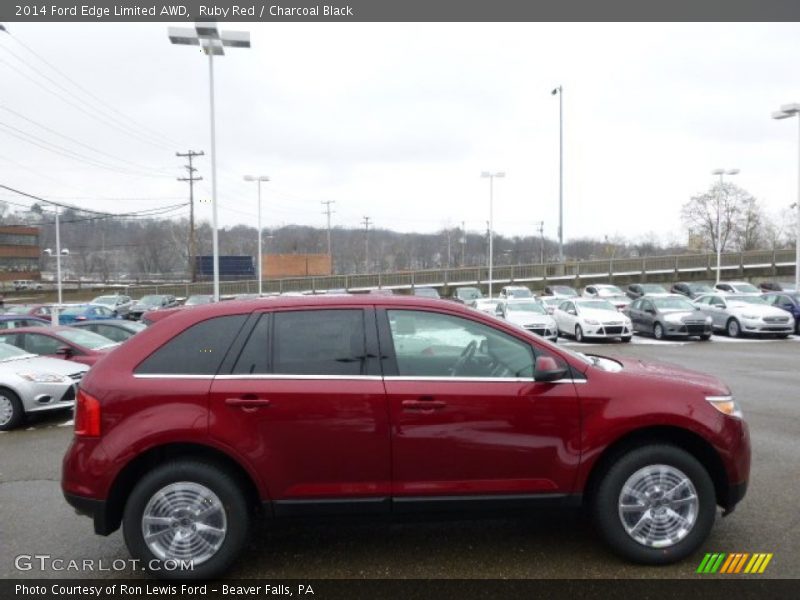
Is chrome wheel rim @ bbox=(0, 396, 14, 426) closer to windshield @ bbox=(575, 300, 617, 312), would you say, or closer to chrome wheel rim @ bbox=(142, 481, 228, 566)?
chrome wheel rim @ bbox=(142, 481, 228, 566)

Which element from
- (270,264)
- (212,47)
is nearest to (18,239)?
(270,264)

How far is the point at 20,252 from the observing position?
9381cm

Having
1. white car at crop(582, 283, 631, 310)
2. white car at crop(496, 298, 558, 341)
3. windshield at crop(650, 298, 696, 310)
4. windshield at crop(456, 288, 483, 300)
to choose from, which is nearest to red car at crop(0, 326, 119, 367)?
white car at crop(496, 298, 558, 341)

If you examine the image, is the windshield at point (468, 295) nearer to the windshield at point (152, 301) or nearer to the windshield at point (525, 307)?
the windshield at point (525, 307)

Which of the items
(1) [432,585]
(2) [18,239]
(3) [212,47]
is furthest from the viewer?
(2) [18,239]

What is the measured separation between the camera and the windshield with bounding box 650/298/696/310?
20422 millimetres

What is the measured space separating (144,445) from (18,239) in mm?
109333

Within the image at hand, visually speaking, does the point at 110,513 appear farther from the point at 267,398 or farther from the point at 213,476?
the point at 267,398

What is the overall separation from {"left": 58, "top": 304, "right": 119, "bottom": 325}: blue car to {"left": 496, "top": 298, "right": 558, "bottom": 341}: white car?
19.2 m

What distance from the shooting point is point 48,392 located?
8.20 meters

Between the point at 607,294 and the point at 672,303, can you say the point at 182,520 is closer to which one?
the point at 672,303

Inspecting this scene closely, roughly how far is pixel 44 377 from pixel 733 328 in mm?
20910

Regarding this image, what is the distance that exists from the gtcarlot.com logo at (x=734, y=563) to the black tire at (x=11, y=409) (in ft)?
27.5

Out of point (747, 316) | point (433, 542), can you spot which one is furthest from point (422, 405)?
point (747, 316)
